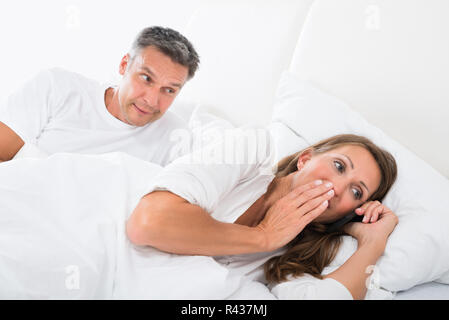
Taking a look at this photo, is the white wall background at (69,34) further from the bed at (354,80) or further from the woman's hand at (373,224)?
the woman's hand at (373,224)

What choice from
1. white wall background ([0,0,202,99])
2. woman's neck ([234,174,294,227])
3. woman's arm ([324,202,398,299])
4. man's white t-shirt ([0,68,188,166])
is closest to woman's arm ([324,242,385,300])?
woman's arm ([324,202,398,299])

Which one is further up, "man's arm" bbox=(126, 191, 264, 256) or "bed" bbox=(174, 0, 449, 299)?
"bed" bbox=(174, 0, 449, 299)

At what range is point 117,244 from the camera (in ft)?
2.84

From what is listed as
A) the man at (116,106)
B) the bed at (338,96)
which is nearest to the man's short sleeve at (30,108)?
the man at (116,106)

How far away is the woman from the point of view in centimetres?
84

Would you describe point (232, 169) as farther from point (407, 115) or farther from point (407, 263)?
point (407, 115)

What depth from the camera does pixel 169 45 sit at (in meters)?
1.38

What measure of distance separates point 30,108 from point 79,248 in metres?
0.75

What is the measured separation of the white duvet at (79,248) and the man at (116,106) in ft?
1.36

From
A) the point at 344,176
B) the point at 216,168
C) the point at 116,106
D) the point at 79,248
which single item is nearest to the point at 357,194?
the point at 344,176

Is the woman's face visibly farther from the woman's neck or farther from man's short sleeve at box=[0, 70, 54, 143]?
man's short sleeve at box=[0, 70, 54, 143]

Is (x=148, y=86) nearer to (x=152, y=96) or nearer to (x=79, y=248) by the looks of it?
(x=152, y=96)

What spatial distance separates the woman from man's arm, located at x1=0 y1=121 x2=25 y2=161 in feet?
2.08

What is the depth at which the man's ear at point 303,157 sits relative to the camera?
116 centimetres
